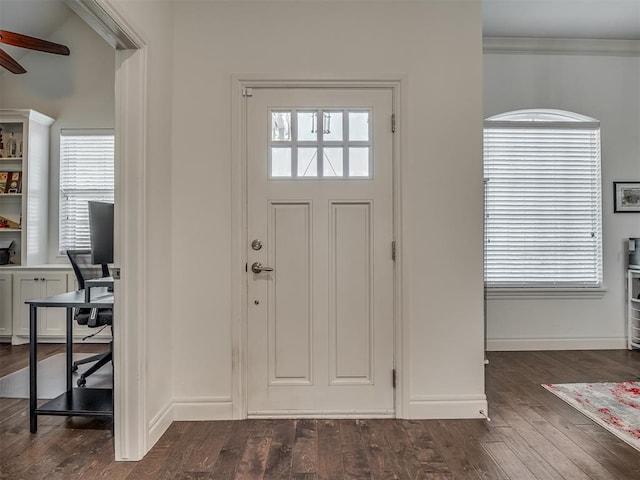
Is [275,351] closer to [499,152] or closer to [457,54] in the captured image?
[457,54]

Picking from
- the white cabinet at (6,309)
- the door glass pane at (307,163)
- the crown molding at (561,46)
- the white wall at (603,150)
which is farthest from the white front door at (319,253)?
the white cabinet at (6,309)

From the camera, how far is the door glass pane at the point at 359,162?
2.47 metres

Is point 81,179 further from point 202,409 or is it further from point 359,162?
point 359,162

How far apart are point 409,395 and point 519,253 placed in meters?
2.30

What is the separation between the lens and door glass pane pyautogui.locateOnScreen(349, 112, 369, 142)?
248 cm

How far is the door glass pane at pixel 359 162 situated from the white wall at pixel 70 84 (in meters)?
3.29

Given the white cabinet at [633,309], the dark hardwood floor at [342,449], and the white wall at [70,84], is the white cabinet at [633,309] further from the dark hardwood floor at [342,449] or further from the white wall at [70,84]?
the white wall at [70,84]

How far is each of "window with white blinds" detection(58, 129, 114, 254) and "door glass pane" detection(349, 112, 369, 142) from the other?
323 centimetres

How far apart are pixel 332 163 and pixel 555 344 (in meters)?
3.10

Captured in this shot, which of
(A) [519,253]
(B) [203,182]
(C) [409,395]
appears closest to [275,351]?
(C) [409,395]

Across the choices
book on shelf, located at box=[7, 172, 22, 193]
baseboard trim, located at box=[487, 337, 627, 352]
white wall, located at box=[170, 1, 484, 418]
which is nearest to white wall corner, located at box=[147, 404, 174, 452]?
white wall, located at box=[170, 1, 484, 418]

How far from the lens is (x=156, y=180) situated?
220 centimetres

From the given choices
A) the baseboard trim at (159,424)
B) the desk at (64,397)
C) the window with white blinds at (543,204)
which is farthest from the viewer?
the window with white blinds at (543,204)

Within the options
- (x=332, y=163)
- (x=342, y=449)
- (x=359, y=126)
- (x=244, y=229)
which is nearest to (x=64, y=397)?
(x=244, y=229)
